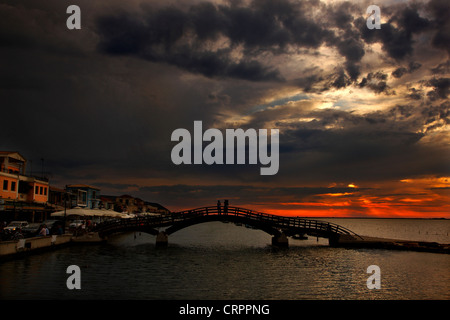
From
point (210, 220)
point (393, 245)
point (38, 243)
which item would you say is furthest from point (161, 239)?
point (393, 245)

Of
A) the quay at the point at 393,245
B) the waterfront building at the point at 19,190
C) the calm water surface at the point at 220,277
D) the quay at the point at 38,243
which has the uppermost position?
the waterfront building at the point at 19,190

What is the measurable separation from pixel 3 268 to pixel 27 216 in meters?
44.0

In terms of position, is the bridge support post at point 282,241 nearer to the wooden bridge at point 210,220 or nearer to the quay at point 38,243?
the wooden bridge at point 210,220

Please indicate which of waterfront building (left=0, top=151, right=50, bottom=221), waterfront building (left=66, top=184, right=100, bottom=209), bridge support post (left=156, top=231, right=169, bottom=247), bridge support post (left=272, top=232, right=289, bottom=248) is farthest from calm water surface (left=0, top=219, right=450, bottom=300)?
waterfront building (left=66, top=184, right=100, bottom=209)

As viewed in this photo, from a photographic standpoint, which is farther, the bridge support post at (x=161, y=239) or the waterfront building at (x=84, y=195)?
the waterfront building at (x=84, y=195)

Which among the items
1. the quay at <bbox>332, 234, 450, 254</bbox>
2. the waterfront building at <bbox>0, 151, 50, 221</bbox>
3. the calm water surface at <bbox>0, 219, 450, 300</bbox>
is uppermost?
the waterfront building at <bbox>0, 151, 50, 221</bbox>

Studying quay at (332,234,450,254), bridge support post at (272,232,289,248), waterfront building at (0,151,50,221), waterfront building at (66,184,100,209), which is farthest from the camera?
waterfront building at (66,184,100,209)

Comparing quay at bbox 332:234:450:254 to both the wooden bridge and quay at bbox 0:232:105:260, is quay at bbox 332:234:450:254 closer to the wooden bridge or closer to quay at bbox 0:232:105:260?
the wooden bridge

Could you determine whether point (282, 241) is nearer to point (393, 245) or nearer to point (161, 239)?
point (393, 245)

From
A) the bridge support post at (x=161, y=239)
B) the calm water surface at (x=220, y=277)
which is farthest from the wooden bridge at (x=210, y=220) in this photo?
the calm water surface at (x=220, y=277)

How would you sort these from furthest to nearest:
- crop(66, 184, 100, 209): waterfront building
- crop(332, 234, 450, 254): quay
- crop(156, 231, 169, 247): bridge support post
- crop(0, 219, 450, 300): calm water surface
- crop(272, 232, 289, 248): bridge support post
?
crop(66, 184, 100, 209): waterfront building, crop(272, 232, 289, 248): bridge support post, crop(156, 231, 169, 247): bridge support post, crop(332, 234, 450, 254): quay, crop(0, 219, 450, 300): calm water surface
